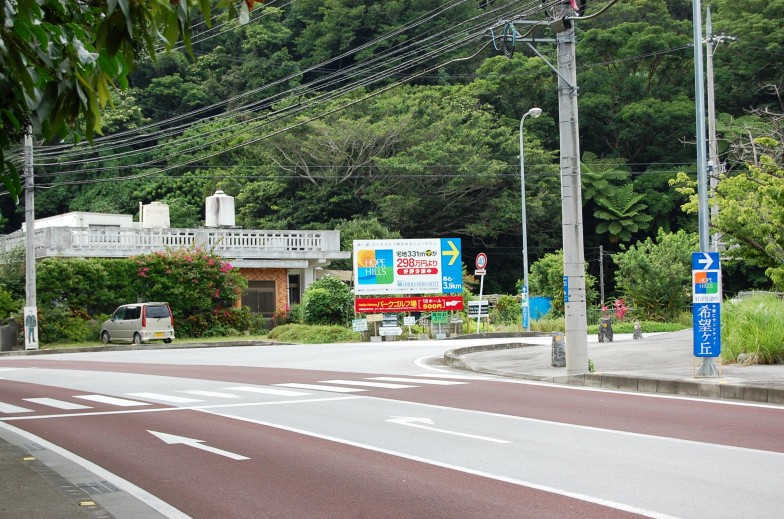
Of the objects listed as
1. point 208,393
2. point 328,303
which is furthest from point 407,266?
point 208,393

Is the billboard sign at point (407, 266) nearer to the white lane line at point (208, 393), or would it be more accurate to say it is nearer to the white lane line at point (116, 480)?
the white lane line at point (208, 393)

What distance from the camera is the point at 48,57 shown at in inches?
225

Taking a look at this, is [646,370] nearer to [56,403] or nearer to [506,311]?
[56,403]

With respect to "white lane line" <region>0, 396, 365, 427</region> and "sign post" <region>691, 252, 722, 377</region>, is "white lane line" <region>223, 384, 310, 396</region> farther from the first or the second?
"sign post" <region>691, 252, 722, 377</region>

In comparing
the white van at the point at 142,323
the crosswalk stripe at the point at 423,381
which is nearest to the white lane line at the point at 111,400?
the crosswalk stripe at the point at 423,381

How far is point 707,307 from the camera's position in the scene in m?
16.7

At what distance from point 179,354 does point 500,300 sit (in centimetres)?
2156

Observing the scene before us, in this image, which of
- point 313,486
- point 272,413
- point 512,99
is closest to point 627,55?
point 512,99

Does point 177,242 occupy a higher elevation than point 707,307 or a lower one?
higher

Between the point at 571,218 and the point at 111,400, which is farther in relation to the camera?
the point at 571,218

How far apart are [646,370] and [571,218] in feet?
11.1

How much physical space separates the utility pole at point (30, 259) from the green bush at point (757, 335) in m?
25.2

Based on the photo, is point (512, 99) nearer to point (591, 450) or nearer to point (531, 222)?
point (531, 222)

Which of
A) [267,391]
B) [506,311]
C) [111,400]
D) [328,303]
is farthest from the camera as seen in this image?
[506,311]
